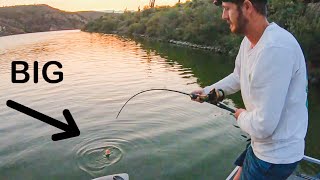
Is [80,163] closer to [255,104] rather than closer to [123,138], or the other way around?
[123,138]

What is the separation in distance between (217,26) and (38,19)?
140m

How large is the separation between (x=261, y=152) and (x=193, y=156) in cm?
865

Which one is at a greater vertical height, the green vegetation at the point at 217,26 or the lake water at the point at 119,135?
the green vegetation at the point at 217,26

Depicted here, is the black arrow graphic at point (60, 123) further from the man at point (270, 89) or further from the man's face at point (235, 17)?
the man's face at point (235, 17)

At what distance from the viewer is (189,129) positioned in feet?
46.8

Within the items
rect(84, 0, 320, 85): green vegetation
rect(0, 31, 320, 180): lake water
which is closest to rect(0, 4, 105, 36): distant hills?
rect(84, 0, 320, 85): green vegetation

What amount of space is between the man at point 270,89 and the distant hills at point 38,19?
145 m

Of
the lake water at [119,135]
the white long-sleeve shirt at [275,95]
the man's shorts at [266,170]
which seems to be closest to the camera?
the white long-sleeve shirt at [275,95]

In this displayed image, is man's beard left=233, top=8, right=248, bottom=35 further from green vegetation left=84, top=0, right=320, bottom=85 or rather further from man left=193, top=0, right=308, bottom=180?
green vegetation left=84, top=0, right=320, bottom=85

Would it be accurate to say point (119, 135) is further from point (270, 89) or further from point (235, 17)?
point (270, 89)

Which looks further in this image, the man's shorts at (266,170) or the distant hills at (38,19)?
the distant hills at (38,19)

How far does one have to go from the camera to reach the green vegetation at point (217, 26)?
89.6 feet

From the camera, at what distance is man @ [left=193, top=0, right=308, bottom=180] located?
273 cm

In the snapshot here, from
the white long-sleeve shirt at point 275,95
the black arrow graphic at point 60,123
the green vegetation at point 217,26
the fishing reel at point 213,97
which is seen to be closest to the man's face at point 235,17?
the white long-sleeve shirt at point 275,95
